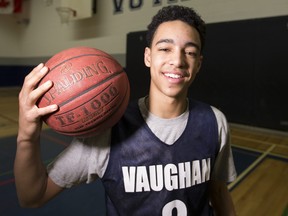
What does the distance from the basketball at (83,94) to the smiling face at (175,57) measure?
14cm

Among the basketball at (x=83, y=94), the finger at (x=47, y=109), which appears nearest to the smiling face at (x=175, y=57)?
the basketball at (x=83, y=94)

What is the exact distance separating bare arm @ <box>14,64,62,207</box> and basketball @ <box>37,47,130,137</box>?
36 mm

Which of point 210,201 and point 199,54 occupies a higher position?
point 199,54

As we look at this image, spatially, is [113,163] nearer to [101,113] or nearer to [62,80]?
[101,113]

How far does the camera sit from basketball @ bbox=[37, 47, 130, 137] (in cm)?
76

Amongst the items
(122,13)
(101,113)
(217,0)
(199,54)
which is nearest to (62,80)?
(101,113)

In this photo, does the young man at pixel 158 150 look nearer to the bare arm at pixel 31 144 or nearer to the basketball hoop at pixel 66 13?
the bare arm at pixel 31 144

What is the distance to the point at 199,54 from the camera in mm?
893

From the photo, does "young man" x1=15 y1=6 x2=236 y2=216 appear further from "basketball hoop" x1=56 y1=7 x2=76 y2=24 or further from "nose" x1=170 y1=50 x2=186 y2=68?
"basketball hoop" x1=56 y1=7 x2=76 y2=24

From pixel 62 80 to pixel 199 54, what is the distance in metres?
0.46

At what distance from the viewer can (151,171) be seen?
861mm

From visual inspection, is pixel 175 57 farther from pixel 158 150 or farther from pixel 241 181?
pixel 241 181

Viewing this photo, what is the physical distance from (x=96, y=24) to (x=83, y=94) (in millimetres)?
5567

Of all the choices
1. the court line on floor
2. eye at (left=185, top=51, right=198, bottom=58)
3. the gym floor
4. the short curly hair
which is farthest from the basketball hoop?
eye at (left=185, top=51, right=198, bottom=58)
